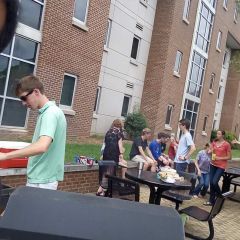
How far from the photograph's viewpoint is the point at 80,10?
15.1 meters

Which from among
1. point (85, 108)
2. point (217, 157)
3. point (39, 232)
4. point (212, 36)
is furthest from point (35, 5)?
point (212, 36)

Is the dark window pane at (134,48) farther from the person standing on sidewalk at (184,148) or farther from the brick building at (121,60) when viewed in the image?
the person standing on sidewalk at (184,148)

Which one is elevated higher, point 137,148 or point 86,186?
point 137,148

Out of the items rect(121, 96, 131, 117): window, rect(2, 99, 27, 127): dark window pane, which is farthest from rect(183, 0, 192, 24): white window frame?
rect(2, 99, 27, 127): dark window pane

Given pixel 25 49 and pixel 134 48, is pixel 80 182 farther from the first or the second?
pixel 134 48

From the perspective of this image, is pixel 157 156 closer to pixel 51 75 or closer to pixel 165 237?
pixel 51 75

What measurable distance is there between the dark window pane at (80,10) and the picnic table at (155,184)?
29.6 ft

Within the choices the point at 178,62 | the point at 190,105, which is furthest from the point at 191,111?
the point at 178,62

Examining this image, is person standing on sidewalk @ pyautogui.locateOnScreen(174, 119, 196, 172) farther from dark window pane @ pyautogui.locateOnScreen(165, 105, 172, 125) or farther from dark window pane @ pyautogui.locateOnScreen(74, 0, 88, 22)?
dark window pane @ pyautogui.locateOnScreen(165, 105, 172, 125)

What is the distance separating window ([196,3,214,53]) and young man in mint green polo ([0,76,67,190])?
21930mm

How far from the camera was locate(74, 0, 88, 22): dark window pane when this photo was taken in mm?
14941

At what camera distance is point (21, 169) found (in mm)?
6480

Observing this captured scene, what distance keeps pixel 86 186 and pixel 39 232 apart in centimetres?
718

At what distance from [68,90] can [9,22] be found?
1422cm
